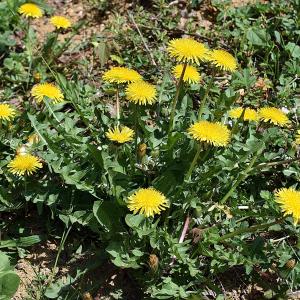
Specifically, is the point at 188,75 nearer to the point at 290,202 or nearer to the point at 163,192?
the point at 163,192

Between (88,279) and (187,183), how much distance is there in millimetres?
695

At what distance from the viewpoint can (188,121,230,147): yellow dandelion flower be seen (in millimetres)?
2406

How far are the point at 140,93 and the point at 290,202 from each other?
2.82ft

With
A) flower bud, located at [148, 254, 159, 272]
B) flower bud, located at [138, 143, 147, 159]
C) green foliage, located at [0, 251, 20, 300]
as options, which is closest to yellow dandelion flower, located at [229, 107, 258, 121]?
flower bud, located at [138, 143, 147, 159]

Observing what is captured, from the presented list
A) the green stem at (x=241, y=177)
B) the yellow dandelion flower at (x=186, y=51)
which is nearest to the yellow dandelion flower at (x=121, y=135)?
the yellow dandelion flower at (x=186, y=51)

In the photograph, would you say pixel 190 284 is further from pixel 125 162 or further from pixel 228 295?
pixel 125 162

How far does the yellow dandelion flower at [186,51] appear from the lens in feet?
8.38

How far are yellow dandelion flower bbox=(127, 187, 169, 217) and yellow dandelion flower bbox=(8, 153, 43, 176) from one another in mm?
550

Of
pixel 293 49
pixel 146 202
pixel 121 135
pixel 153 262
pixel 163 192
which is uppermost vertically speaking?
pixel 293 49

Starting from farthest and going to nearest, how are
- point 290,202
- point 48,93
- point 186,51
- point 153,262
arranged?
point 48,93
point 186,51
point 153,262
point 290,202

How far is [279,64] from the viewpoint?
3.93 m

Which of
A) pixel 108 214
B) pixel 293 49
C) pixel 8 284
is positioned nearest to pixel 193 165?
pixel 108 214

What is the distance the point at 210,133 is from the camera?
242 centimetres

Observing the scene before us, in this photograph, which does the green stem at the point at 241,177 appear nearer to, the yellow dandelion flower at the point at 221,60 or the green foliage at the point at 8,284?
the yellow dandelion flower at the point at 221,60
